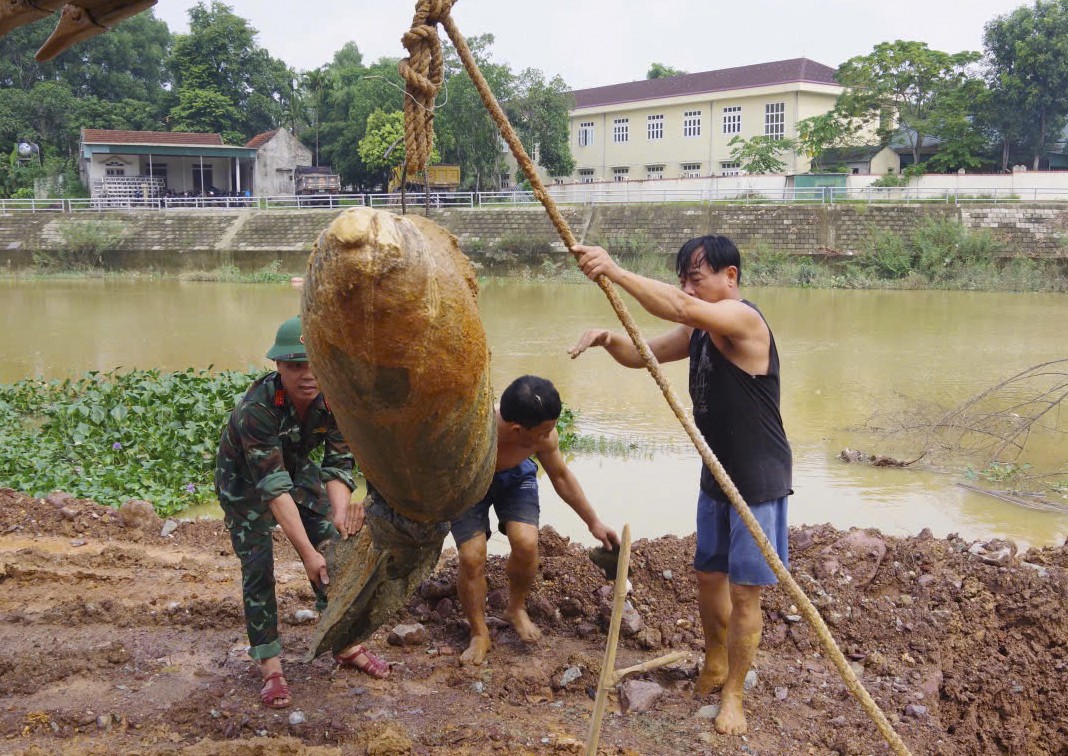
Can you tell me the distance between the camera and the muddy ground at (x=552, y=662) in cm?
327

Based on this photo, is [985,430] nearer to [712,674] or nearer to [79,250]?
[712,674]

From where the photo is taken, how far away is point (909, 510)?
669cm

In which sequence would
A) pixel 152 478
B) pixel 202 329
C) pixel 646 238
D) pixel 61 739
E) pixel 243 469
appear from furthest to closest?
1. pixel 646 238
2. pixel 202 329
3. pixel 152 478
4. pixel 243 469
5. pixel 61 739

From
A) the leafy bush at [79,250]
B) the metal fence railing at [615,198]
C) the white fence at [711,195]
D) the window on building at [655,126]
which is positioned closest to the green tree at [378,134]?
the white fence at [711,195]

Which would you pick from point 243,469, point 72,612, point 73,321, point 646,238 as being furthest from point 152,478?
point 646,238

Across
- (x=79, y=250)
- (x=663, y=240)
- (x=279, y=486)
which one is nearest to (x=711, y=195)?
(x=663, y=240)

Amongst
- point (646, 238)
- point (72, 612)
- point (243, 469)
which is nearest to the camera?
point (243, 469)

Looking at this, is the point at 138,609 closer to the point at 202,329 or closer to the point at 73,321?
the point at 202,329

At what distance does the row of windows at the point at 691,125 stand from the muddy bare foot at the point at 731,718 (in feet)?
112

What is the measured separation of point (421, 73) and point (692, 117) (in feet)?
119

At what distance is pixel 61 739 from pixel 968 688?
346 cm

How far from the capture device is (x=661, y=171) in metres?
38.7

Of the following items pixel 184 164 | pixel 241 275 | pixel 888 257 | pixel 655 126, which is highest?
pixel 655 126

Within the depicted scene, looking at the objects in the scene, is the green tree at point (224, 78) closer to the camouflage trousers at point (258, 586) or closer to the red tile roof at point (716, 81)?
the red tile roof at point (716, 81)
